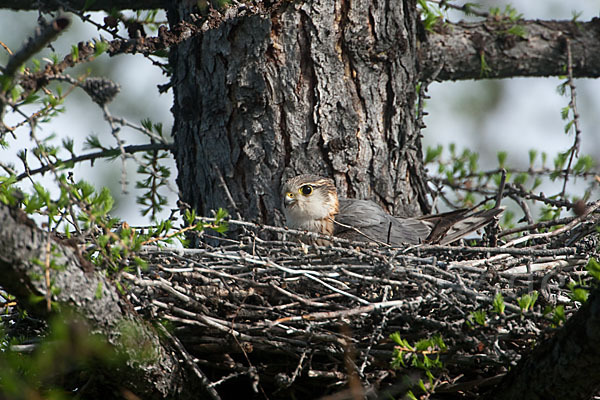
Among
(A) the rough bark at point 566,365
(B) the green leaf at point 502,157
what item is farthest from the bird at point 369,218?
(A) the rough bark at point 566,365

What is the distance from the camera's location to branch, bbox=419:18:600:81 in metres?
5.04

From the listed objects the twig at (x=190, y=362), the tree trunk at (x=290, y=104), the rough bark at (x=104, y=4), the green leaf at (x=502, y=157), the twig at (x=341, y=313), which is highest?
the rough bark at (x=104, y=4)

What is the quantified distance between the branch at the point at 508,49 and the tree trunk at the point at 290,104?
69cm

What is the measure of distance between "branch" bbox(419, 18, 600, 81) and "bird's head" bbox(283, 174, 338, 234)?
1.36 m

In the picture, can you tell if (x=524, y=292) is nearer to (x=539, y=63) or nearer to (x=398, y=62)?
(x=398, y=62)

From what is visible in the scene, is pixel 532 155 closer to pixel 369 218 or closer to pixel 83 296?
pixel 369 218

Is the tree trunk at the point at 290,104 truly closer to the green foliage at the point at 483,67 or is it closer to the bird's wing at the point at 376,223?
the bird's wing at the point at 376,223

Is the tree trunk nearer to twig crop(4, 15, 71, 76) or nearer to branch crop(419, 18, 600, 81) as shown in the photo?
branch crop(419, 18, 600, 81)

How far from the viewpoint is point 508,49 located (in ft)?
16.9

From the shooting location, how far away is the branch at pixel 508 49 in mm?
5035

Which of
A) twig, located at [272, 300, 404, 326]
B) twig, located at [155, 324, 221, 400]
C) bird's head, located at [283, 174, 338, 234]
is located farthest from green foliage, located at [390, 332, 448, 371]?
bird's head, located at [283, 174, 338, 234]

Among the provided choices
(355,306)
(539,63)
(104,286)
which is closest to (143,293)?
(104,286)

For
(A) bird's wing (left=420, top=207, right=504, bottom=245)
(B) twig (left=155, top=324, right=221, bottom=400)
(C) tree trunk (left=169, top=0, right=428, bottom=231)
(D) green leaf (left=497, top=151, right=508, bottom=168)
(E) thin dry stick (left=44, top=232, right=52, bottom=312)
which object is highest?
(C) tree trunk (left=169, top=0, right=428, bottom=231)

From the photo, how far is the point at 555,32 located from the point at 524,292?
3156mm
